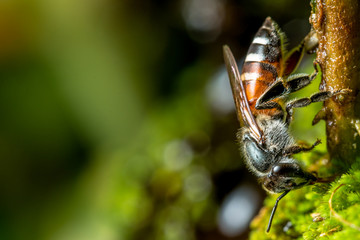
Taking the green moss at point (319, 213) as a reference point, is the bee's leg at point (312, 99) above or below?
above

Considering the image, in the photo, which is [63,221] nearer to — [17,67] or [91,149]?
[91,149]

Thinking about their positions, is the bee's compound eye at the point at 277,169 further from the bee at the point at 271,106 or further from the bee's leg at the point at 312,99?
the bee's leg at the point at 312,99

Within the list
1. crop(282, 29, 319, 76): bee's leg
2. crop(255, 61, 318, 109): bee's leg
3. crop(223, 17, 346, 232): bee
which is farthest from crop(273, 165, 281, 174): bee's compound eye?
crop(282, 29, 319, 76): bee's leg

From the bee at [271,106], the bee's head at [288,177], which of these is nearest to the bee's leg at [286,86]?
the bee at [271,106]

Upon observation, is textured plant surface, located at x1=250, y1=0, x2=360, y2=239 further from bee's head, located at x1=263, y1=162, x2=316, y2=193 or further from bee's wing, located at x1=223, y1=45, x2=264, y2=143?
bee's wing, located at x1=223, y1=45, x2=264, y2=143

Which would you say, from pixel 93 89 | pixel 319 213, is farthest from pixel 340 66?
pixel 93 89

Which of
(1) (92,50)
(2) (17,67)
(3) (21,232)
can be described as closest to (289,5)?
(1) (92,50)
